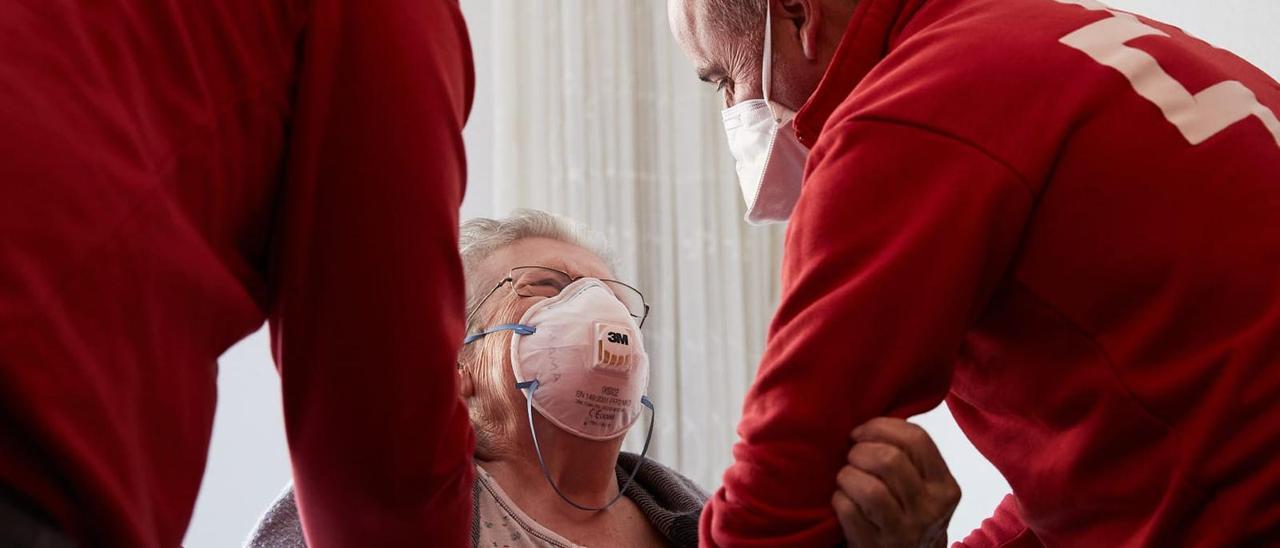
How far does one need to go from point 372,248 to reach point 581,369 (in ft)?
3.49

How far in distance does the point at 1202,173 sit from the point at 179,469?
801 mm

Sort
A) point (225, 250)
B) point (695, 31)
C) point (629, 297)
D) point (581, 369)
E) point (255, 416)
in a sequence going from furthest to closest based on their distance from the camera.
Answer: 1. point (255, 416)
2. point (629, 297)
3. point (581, 369)
4. point (695, 31)
5. point (225, 250)

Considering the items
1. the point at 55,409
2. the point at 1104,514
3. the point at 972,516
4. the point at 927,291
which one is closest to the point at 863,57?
the point at 927,291

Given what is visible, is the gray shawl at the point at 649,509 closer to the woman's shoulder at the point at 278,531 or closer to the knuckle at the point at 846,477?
the woman's shoulder at the point at 278,531

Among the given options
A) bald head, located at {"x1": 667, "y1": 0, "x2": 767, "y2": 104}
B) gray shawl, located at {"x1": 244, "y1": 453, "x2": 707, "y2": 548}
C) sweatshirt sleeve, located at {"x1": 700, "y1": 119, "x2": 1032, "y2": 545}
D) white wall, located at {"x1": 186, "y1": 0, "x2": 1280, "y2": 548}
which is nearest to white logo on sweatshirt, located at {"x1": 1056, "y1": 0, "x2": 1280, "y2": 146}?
sweatshirt sleeve, located at {"x1": 700, "y1": 119, "x2": 1032, "y2": 545}

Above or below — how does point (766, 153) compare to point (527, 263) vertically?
above

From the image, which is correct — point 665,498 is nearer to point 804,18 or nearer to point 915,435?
point 804,18

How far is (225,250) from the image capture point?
894 mm

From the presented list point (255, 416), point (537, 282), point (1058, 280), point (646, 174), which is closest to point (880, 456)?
point (1058, 280)

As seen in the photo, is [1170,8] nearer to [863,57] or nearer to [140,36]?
[863,57]

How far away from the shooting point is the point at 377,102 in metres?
0.95

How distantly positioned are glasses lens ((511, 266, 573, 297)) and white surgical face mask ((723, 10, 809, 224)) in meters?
0.58

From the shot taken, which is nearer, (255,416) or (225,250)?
(225,250)

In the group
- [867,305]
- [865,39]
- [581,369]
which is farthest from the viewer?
[581,369]
